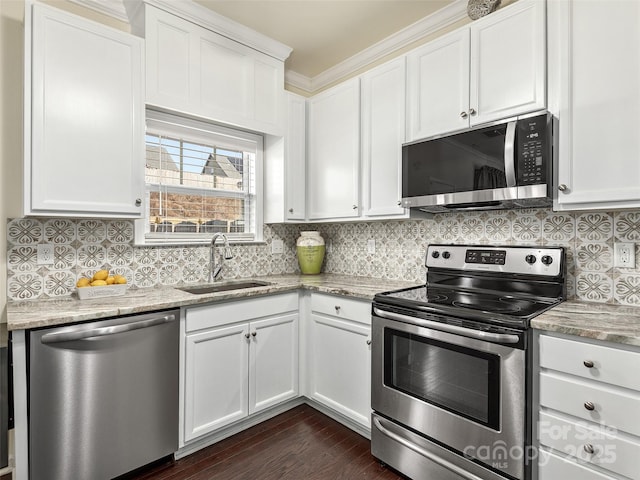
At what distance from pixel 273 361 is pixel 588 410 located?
1.71 meters

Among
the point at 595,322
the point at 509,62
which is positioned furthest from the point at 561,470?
the point at 509,62

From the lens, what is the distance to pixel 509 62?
71.1 inches

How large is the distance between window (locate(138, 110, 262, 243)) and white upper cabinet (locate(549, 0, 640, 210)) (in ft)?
6.94

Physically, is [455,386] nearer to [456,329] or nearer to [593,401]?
[456,329]

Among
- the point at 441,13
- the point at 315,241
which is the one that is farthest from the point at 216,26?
the point at 315,241

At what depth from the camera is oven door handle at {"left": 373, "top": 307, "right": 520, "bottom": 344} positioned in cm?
148

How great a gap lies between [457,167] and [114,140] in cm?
187

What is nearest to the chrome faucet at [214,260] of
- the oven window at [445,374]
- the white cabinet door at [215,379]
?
the white cabinet door at [215,379]

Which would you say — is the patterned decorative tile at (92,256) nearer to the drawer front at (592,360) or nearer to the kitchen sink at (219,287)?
the kitchen sink at (219,287)

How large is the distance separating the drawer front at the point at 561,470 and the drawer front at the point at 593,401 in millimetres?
187

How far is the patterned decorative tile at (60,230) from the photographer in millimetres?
2016

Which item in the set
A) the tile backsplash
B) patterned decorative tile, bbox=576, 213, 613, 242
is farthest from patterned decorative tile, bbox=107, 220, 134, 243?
patterned decorative tile, bbox=576, 213, 613, 242

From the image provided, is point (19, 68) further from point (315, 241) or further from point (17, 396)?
point (315, 241)

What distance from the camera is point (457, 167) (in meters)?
1.95
